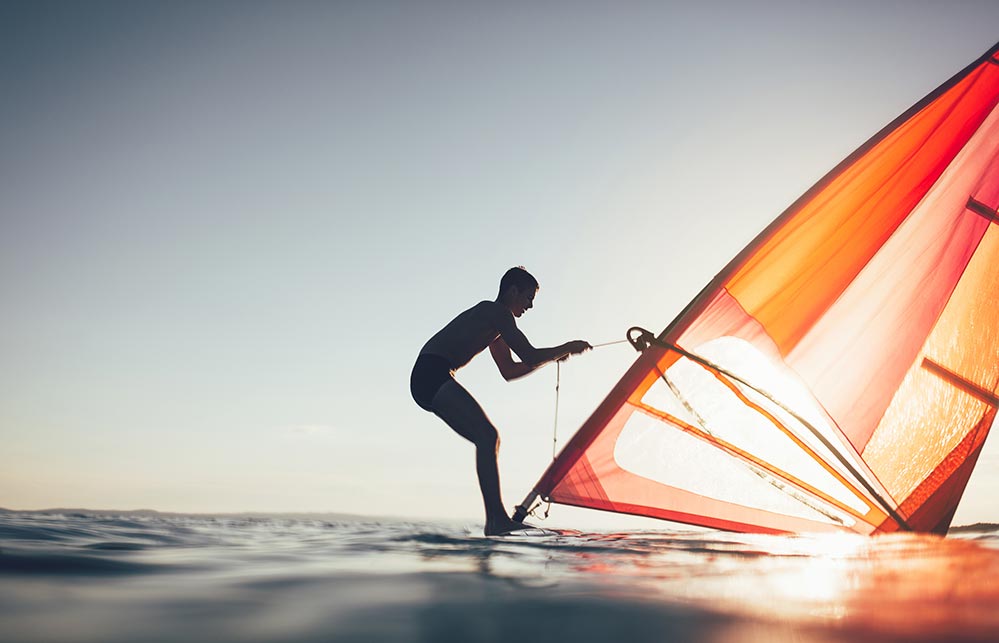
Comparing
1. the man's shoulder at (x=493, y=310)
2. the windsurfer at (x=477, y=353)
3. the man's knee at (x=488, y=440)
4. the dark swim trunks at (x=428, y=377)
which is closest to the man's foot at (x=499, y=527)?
the windsurfer at (x=477, y=353)

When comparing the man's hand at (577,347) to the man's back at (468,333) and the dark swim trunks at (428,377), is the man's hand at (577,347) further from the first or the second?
the dark swim trunks at (428,377)

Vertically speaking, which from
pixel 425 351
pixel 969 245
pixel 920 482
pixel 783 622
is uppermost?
pixel 969 245

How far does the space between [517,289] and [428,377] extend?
1042 mm

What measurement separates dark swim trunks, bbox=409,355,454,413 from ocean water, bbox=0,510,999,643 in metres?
1.63

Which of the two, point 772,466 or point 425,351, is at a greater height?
point 425,351

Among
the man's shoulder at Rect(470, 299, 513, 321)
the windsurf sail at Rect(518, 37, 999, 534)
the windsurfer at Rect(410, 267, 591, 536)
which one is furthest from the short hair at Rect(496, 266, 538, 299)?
the windsurf sail at Rect(518, 37, 999, 534)

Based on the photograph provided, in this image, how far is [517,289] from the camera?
584cm

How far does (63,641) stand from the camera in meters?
1.71

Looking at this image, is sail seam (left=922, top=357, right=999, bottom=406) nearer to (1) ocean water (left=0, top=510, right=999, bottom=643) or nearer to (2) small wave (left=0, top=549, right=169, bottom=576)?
(1) ocean water (left=0, top=510, right=999, bottom=643)

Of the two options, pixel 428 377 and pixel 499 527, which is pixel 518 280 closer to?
pixel 428 377

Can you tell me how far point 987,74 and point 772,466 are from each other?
3.34 m

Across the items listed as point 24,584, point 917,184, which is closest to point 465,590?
point 24,584

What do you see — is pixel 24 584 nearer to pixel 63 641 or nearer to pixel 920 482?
pixel 63 641

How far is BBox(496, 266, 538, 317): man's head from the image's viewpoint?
5844 mm
